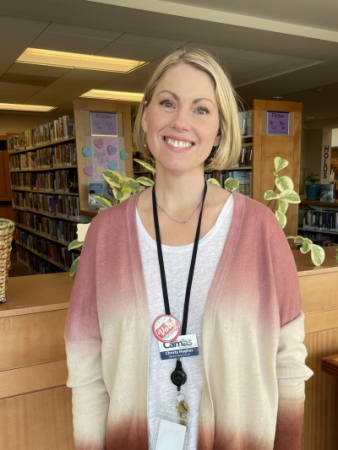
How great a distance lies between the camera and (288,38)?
4.72m

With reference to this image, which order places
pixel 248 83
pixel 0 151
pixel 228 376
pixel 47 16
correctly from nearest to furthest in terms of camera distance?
1. pixel 228 376
2. pixel 47 16
3. pixel 248 83
4. pixel 0 151

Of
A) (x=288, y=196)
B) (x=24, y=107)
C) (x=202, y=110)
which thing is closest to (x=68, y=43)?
(x=288, y=196)

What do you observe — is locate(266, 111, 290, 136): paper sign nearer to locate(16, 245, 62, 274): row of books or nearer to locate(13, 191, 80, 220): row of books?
locate(13, 191, 80, 220): row of books

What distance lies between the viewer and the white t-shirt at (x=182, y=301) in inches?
35.9

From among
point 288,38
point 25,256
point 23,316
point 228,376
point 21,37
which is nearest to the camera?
point 228,376

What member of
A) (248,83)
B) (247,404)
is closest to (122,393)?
(247,404)

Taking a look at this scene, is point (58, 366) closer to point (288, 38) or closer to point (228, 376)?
point (228, 376)

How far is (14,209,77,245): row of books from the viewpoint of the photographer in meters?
5.50

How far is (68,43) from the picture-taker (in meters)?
4.70

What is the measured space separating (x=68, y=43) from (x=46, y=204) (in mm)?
2628

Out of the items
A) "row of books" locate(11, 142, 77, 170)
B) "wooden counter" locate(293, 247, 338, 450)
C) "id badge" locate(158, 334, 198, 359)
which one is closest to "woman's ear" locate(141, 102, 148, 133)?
"id badge" locate(158, 334, 198, 359)

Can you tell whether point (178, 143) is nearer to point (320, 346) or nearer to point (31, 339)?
point (31, 339)

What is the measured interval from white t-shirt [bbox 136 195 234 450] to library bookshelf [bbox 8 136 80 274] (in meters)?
4.16

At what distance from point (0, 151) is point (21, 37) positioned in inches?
224
